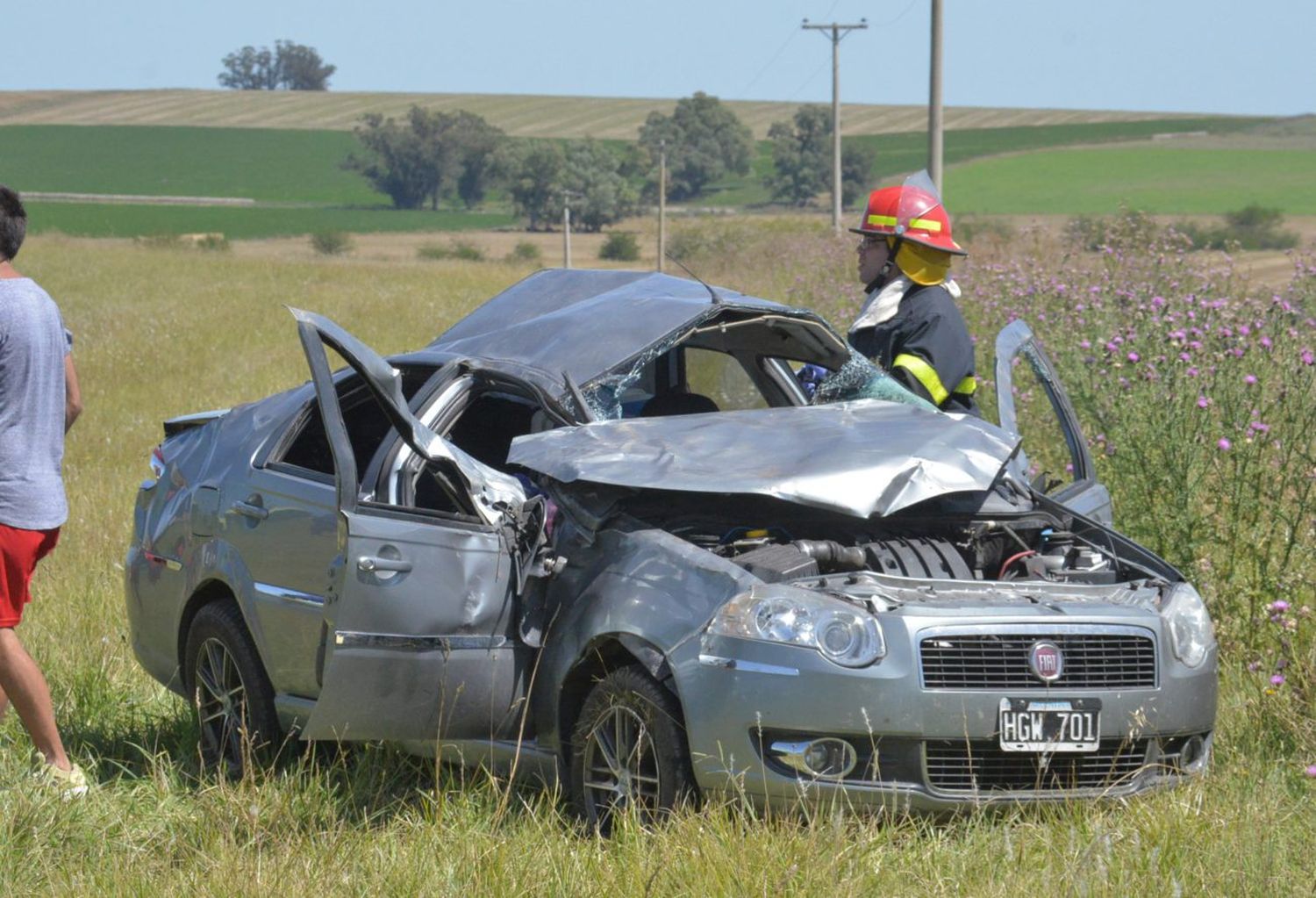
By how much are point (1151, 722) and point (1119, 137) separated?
107646 millimetres

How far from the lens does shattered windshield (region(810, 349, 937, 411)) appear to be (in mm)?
6105

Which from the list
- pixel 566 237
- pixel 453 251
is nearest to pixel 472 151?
pixel 453 251

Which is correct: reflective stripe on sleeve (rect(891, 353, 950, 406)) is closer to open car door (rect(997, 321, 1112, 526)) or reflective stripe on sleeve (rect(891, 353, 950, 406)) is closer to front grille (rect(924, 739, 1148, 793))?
open car door (rect(997, 321, 1112, 526))

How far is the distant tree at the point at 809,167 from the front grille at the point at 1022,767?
294 feet

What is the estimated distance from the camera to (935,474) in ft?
16.6

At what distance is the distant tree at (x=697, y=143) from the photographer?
102375 mm

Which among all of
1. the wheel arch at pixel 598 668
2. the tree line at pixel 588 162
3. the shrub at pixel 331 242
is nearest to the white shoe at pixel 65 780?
the wheel arch at pixel 598 668

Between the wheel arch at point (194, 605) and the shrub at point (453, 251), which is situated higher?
the wheel arch at point (194, 605)

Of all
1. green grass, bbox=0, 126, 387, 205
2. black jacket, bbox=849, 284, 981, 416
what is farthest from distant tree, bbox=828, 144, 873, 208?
black jacket, bbox=849, 284, 981, 416

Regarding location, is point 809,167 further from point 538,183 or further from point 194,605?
point 194,605

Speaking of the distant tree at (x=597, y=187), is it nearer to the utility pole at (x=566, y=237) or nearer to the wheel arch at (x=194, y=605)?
the utility pole at (x=566, y=237)

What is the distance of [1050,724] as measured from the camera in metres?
4.61

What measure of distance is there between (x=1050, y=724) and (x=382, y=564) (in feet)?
6.15

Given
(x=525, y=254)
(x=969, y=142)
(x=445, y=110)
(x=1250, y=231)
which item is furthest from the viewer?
(x=445, y=110)
